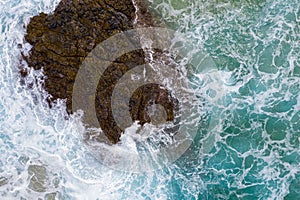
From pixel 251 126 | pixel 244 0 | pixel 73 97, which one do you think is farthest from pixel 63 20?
pixel 251 126

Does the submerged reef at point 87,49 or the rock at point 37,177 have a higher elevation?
the submerged reef at point 87,49

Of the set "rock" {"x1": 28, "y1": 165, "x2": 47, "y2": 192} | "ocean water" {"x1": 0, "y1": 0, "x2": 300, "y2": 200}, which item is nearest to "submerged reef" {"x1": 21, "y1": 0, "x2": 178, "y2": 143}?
"ocean water" {"x1": 0, "y1": 0, "x2": 300, "y2": 200}

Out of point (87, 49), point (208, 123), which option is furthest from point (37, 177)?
point (208, 123)

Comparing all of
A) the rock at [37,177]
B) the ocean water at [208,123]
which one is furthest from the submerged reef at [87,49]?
the rock at [37,177]

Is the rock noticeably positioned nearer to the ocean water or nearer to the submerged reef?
the ocean water

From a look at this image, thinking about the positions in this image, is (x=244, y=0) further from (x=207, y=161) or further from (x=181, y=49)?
(x=207, y=161)

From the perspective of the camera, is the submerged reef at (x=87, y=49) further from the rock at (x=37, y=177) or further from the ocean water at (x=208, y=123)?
the rock at (x=37, y=177)
